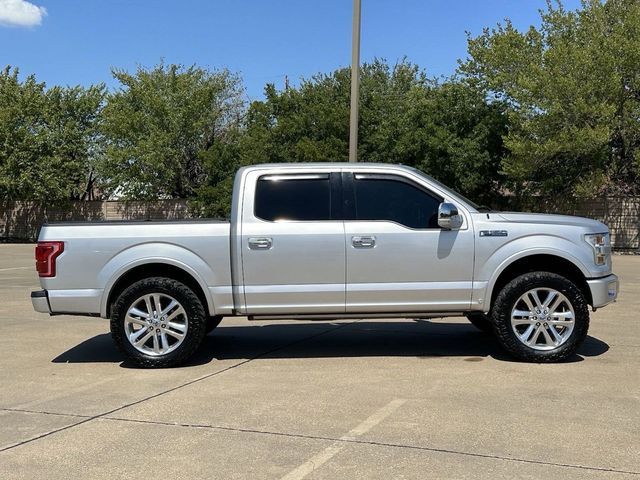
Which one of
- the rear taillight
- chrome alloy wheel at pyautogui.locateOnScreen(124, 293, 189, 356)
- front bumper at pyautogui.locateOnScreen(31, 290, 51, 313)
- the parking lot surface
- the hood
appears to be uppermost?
the hood

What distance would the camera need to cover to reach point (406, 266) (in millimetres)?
6867

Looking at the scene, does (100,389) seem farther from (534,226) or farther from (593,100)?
(593,100)

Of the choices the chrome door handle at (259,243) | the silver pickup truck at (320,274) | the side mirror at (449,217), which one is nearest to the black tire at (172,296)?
the silver pickup truck at (320,274)

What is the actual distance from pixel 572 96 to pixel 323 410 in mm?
20045

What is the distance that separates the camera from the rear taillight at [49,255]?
6.82 m

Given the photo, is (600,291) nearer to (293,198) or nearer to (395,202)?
(395,202)

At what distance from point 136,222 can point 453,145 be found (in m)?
19.2

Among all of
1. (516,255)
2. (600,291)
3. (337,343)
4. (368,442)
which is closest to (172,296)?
(337,343)

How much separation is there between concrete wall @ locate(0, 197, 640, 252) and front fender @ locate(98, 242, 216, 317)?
21075 millimetres

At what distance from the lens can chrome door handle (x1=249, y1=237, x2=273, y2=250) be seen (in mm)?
6832

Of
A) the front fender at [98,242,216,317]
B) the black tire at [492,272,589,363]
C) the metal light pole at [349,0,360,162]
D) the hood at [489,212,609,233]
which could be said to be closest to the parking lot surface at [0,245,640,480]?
the black tire at [492,272,589,363]

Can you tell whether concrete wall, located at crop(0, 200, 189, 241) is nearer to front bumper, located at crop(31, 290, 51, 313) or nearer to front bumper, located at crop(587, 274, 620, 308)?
front bumper, located at crop(31, 290, 51, 313)

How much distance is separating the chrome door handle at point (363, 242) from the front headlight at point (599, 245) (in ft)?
7.08

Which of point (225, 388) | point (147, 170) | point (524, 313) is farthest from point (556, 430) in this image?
point (147, 170)
